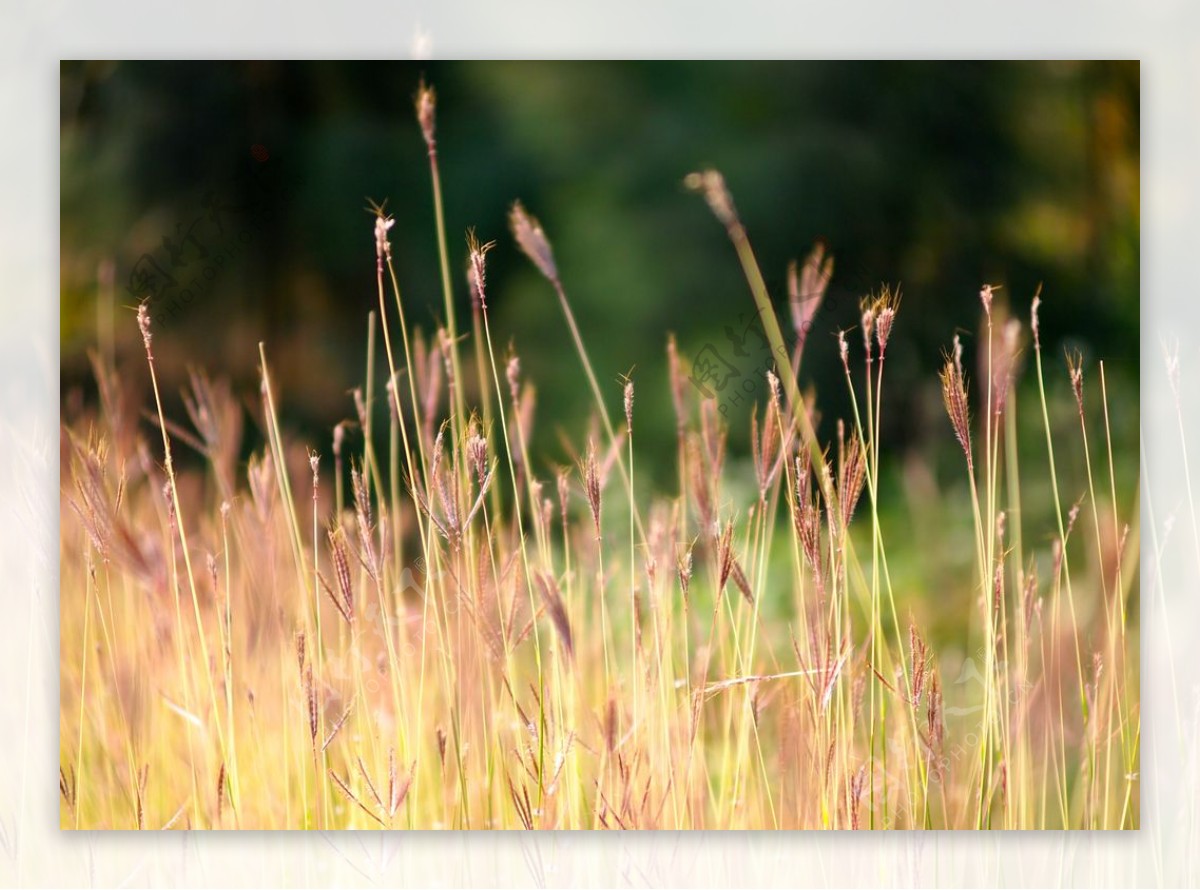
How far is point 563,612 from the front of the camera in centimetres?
194

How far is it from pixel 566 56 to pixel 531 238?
32cm

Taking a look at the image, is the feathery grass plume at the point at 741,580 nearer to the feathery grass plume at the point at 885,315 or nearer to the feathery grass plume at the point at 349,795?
the feathery grass plume at the point at 885,315

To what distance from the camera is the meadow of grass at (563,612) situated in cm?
195

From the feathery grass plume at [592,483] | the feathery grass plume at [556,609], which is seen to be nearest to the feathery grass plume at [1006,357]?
the feathery grass plume at [592,483]

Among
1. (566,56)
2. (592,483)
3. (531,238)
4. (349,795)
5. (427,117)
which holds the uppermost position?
(566,56)

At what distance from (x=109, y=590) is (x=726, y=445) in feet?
3.45

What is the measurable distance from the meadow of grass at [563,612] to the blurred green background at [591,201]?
0.12 feet

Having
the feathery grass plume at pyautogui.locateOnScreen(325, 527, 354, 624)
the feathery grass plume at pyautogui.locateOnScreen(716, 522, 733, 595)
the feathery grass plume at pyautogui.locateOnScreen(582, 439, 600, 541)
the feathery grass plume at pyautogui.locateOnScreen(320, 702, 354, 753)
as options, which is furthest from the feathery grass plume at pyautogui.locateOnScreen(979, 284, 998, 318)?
the feathery grass plume at pyautogui.locateOnScreen(320, 702, 354, 753)

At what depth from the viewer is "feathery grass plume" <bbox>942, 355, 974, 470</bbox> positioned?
1985mm

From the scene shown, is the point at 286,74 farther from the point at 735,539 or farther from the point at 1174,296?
the point at 1174,296

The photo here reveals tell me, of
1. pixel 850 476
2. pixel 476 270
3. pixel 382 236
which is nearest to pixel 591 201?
pixel 476 270

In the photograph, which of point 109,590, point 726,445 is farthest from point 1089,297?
point 109,590

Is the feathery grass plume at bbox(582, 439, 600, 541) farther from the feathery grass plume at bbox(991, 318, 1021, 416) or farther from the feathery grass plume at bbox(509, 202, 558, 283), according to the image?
the feathery grass plume at bbox(991, 318, 1021, 416)

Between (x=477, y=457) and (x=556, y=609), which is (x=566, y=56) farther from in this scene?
(x=556, y=609)
